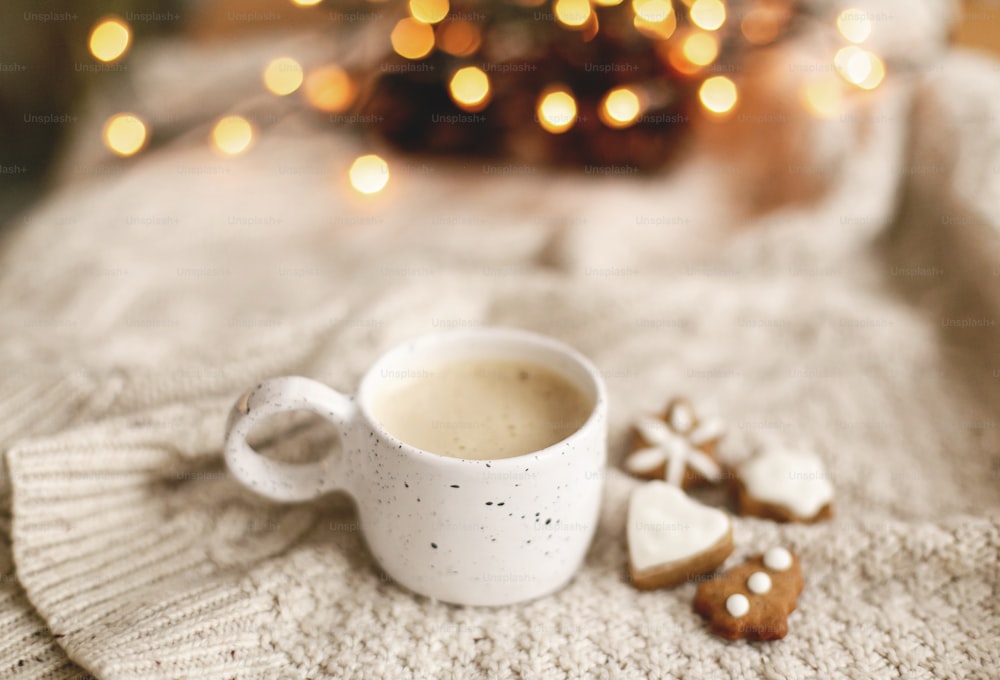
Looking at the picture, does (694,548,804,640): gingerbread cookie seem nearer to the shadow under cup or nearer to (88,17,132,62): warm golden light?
the shadow under cup

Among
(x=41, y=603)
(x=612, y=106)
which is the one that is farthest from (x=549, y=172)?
(x=41, y=603)

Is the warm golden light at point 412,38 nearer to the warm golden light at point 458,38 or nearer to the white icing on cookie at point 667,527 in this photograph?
the warm golden light at point 458,38

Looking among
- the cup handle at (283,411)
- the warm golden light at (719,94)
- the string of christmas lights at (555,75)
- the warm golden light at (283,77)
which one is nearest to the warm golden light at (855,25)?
the string of christmas lights at (555,75)

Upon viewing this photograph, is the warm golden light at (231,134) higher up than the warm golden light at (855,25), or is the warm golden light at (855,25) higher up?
the warm golden light at (855,25)

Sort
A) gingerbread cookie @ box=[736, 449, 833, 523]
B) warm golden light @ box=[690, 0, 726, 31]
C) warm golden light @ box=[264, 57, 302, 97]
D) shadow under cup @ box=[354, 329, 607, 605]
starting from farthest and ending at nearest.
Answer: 1. warm golden light @ box=[264, 57, 302, 97]
2. warm golden light @ box=[690, 0, 726, 31]
3. gingerbread cookie @ box=[736, 449, 833, 523]
4. shadow under cup @ box=[354, 329, 607, 605]

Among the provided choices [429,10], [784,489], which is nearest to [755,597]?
[784,489]

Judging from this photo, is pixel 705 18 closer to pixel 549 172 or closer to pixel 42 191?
pixel 549 172

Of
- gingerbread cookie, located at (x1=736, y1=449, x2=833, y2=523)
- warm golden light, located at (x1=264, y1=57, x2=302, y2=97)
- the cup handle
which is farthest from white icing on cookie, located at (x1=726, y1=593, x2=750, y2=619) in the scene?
warm golden light, located at (x1=264, y1=57, x2=302, y2=97)

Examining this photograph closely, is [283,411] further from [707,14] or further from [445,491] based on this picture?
[707,14]
